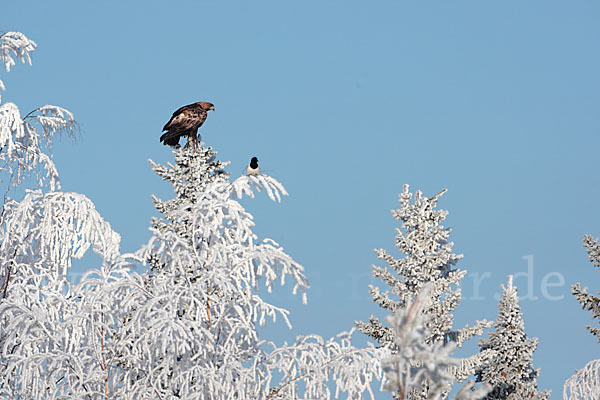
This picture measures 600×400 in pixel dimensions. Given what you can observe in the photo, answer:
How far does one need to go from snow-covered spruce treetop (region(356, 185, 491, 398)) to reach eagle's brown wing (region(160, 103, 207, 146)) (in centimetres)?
720

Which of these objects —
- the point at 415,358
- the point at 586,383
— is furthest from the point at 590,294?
the point at 415,358

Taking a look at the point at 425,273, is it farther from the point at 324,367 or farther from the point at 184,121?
the point at 324,367

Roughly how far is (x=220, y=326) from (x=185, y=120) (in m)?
8.60

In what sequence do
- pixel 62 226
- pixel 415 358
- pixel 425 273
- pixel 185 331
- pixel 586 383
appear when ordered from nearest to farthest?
pixel 415 358 → pixel 185 331 → pixel 62 226 → pixel 586 383 → pixel 425 273

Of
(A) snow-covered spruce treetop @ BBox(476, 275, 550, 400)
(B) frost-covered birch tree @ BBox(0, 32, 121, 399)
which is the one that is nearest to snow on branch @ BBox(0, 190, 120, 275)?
(B) frost-covered birch tree @ BBox(0, 32, 121, 399)

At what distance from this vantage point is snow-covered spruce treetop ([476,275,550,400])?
23641 millimetres

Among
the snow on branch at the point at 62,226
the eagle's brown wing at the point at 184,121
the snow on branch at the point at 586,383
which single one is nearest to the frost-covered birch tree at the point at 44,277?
the snow on branch at the point at 62,226

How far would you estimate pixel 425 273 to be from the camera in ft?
75.2

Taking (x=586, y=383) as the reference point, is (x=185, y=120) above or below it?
above

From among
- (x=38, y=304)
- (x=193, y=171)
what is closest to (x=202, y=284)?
(x=38, y=304)

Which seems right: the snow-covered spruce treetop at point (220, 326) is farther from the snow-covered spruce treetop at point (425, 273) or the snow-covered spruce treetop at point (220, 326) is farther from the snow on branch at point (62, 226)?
the snow-covered spruce treetop at point (425, 273)

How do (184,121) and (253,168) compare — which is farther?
(184,121)

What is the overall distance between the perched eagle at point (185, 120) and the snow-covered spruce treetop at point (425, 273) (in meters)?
7.13

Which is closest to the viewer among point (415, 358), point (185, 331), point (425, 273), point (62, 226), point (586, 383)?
point (415, 358)
